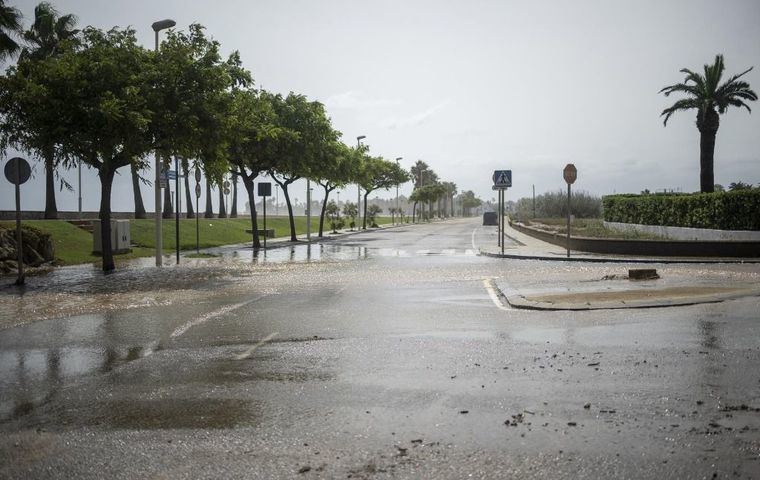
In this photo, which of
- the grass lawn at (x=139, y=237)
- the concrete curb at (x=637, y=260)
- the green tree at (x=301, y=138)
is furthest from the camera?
the green tree at (x=301, y=138)

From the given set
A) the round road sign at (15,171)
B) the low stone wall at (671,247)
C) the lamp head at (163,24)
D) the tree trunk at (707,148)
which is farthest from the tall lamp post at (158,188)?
the tree trunk at (707,148)

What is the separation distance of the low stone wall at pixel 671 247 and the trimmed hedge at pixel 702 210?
201cm

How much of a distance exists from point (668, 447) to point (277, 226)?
58.6 m

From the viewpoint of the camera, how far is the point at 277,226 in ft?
202

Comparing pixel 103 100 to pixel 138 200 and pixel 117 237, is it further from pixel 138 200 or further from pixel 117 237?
pixel 138 200

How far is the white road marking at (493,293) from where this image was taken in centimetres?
1135

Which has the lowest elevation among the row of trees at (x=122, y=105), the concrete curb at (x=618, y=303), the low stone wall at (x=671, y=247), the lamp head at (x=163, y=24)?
the concrete curb at (x=618, y=303)

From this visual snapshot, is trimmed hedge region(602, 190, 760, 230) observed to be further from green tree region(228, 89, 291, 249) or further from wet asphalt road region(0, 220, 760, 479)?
green tree region(228, 89, 291, 249)

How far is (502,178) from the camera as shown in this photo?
26812 millimetres

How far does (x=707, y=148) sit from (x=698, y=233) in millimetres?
19431

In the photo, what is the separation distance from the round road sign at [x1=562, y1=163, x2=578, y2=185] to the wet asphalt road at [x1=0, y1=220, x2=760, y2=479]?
11081 millimetres

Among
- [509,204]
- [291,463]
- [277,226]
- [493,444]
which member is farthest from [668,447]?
[509,204]

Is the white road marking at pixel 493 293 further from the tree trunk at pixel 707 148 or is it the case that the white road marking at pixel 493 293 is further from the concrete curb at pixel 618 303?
the tree trunk at pixel 707 148

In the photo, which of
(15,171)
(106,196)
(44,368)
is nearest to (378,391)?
(44,368)
